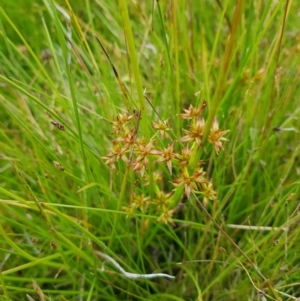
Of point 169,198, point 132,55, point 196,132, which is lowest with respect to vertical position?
point 169,198

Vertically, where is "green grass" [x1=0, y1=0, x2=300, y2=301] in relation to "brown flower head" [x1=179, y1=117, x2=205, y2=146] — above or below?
below

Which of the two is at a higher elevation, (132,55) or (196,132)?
(132,55)

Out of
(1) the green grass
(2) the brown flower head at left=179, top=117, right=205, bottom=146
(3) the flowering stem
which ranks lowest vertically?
(1) the green grass

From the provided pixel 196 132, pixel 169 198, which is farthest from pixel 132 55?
pixel 169 198

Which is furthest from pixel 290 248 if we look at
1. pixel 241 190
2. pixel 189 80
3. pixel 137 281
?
pixel 189 80

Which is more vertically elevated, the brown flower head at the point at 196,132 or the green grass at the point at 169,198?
the brown flower head at the point at 196,132

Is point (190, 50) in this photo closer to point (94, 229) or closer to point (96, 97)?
point (96, 97)

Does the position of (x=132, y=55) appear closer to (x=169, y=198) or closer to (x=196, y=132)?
(x=196, y=132)

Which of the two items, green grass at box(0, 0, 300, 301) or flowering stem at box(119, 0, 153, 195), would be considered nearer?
flowering stem at box(119, 0, 153, 195)

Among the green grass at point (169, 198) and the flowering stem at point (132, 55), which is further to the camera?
the green grass at point (169, 198)

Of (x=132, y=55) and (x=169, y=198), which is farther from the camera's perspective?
(x=169, y=198)

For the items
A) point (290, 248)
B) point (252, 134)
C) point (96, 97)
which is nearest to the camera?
point (290, 248)
